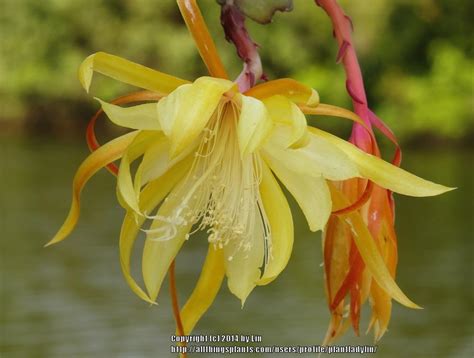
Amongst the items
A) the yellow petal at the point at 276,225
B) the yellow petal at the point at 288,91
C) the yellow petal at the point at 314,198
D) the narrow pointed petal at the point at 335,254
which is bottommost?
the narrow pointed petal at the point at 335,254

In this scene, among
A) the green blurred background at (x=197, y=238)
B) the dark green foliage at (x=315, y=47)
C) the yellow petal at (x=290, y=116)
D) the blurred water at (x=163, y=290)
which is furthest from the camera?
the dark green foliage at (x=315, y=47)

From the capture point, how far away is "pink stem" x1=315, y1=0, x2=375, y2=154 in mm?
490

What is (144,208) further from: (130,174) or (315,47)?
(315,47)

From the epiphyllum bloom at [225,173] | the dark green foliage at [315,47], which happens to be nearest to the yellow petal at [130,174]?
the epiphyllum bloom at [225,173]

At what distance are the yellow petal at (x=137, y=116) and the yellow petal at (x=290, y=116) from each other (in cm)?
5

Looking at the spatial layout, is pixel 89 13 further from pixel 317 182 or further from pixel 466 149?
pixel 317 182

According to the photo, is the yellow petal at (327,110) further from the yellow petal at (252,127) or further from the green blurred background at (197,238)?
the green blurred background at (197,238)

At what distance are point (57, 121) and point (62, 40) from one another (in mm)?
970

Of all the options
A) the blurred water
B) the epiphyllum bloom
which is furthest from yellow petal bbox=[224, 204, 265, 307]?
the blurred water

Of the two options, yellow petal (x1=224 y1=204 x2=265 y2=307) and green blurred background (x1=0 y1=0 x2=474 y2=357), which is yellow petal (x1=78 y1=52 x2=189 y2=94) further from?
green blurred background (x1=0 y1=0 x2=474 y2=357)

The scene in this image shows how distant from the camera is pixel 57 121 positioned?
9.53 meters

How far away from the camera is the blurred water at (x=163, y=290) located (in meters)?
3.59

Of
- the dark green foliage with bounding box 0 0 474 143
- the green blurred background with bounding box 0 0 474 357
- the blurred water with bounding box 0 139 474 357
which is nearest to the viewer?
the blurred water with bounding box 0 139 474 357

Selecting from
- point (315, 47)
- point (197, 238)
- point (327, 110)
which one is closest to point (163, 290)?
point (197, 238)
